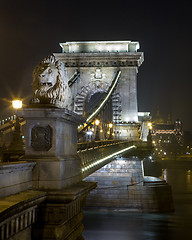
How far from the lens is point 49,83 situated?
8.01 m

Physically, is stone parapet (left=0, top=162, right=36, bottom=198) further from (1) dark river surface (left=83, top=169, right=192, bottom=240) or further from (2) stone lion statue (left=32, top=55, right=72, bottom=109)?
(1) dark river surface (left=83, top=169, right=192, bottom=240)

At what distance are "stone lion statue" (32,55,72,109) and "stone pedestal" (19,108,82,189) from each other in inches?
14.6

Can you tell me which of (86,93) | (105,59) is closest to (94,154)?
(86,93)

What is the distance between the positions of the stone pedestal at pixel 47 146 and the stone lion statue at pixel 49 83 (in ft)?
1.21

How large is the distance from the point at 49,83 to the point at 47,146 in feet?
4.59

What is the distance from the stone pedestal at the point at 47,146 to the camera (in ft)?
24.6

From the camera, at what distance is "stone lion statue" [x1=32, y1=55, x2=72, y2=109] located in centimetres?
797

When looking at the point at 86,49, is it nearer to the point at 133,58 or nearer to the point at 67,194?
the point at 133,58

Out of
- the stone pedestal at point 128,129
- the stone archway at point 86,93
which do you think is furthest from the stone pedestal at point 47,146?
the stone archway at point 86,93

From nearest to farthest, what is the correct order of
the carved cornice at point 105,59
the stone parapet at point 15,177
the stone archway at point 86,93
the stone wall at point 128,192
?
the stone parapet at point 15,177, the stone wall at point 128,192, the stone archway at point 86,93, the carved cornice at point 105,59

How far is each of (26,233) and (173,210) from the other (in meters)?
27.8

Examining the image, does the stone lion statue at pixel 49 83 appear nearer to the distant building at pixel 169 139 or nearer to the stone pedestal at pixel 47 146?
the stone pedestal at pixel 47 146

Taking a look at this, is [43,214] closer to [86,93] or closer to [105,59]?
[86,93]

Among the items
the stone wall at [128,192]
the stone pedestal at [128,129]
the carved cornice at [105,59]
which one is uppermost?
the carved cornice at [105,59]
